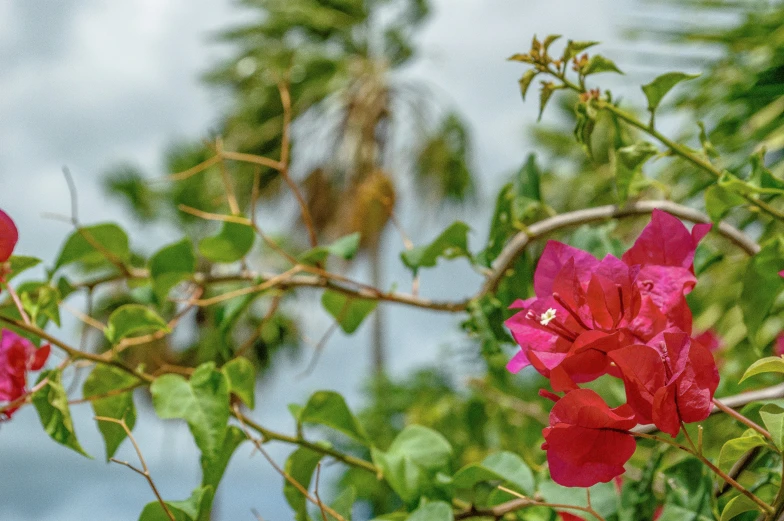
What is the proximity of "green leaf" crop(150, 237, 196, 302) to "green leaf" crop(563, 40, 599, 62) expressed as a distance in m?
0.27

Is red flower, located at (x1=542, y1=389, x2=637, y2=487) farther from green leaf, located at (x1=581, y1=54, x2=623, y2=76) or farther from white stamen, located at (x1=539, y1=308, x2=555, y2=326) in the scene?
green leaf, located at (x1=581, y1=54, x2=623, y2=76)

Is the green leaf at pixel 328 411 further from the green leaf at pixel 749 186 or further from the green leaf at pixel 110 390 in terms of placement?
the green leaf at pixel 749 186

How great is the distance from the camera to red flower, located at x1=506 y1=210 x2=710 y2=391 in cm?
26

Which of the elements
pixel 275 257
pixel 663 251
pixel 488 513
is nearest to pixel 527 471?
pixel 488 513

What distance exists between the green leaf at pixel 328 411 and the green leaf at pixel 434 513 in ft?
0.28

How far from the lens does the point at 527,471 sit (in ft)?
1.40

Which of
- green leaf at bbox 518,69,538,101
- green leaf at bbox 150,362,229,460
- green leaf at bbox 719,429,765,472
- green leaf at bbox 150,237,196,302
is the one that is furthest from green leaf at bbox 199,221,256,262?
green leaf at bbox 719,429,765,472

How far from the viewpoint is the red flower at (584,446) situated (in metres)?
0.24

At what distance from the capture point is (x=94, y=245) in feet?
1.59

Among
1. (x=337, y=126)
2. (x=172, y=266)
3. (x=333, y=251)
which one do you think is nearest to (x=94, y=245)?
(x=172, y=266)

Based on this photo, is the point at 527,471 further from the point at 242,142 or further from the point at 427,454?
the point at 242,142

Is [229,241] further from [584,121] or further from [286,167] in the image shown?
[584,121]

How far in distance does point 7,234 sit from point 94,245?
17 cm

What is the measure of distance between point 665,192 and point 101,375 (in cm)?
35
